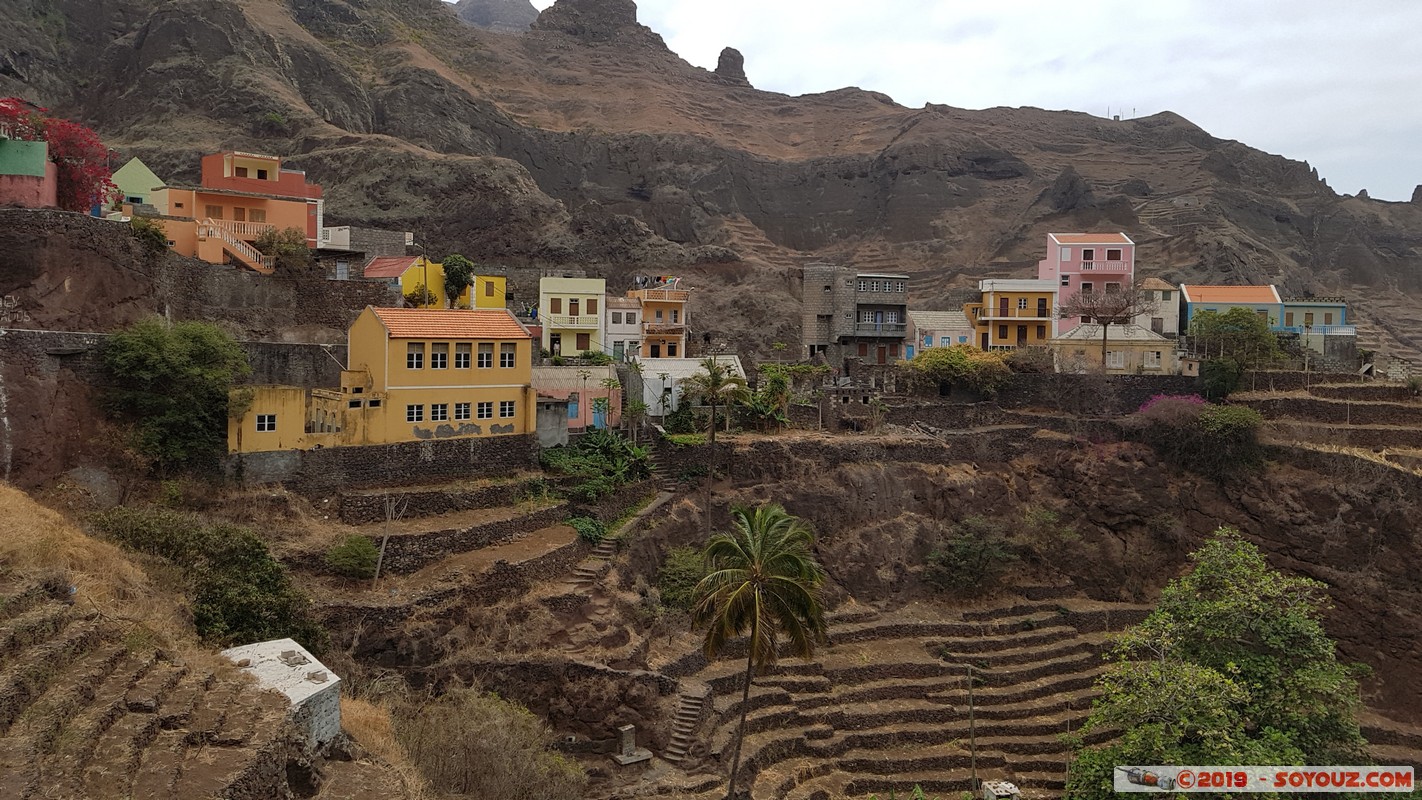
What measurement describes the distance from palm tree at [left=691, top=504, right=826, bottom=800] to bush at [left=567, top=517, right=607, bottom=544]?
10034 millimetres

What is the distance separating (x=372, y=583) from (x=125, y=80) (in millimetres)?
62306

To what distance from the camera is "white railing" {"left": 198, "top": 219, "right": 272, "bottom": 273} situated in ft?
117

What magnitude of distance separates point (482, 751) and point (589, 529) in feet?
40.0

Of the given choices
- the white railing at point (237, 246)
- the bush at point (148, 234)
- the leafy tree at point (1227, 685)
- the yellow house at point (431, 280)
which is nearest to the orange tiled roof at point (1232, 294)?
the leafy tree at point (1227, 685)

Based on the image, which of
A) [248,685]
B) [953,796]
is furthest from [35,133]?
[953,796]

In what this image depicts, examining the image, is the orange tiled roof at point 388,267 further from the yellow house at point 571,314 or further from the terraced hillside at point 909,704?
the terraced hillside at point 909,704

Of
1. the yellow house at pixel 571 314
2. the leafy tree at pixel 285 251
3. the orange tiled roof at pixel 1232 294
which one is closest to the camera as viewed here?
the leafy tree at pixel 285 251

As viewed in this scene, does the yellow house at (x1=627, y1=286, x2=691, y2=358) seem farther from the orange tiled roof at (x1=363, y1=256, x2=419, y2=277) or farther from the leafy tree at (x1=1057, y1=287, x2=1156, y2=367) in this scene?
the leafy tree at (x1=1057, y1=287, x2=1156, y2=367)

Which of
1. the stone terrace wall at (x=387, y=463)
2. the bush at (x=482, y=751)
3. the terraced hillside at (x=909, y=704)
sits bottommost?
the terraced hillside at (x=909, y=704)

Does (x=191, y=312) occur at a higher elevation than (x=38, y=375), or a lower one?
higher

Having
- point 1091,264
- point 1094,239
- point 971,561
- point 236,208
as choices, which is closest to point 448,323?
point 236,208

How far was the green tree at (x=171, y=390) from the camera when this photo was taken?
2606 cm

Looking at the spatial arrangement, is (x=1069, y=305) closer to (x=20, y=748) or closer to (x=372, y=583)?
(x=372, y=583)

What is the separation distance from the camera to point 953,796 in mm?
27953
